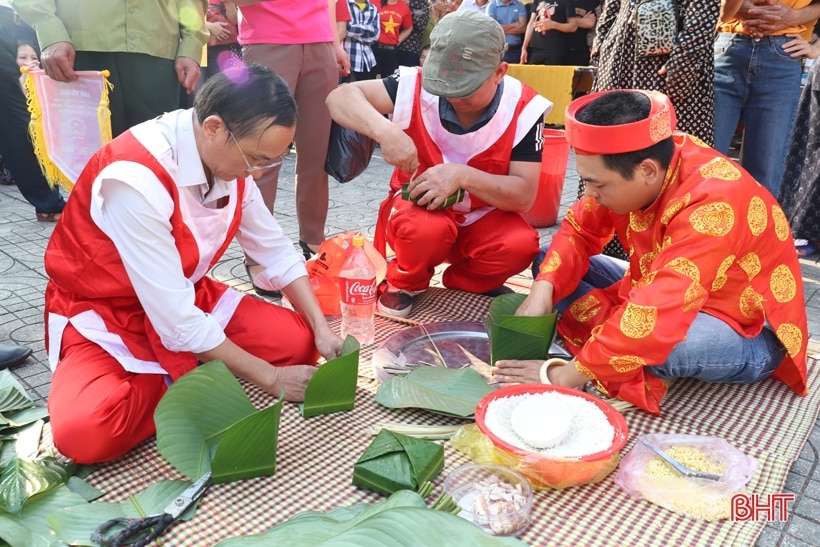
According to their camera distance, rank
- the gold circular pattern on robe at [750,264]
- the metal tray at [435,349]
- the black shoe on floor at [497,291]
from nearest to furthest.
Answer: the gold circular pattern on robe at [750,264] < the metal tray at [435,349] < the black shoe on floor at [497,291]

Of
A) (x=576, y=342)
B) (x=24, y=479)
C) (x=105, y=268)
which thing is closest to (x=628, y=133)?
(x=576, y=342)

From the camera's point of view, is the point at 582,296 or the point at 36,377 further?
the point at 582,296

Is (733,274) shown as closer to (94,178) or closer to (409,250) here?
(409,250)

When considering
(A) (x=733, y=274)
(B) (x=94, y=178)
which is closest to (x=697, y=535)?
(A) (x=733, y=274)

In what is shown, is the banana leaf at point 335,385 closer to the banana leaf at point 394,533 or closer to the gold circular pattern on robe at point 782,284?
the banana leaf at point 394,533

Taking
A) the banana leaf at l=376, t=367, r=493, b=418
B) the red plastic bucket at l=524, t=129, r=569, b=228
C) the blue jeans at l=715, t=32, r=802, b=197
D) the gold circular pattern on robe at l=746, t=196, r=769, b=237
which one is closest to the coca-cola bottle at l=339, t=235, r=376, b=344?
the banana leaf at l=376, t=367, r=493, b=418

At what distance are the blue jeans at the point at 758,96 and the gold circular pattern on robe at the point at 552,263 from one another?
165 cm

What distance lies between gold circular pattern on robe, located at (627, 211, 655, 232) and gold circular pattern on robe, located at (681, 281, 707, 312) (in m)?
0.35

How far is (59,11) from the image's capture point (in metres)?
3.03

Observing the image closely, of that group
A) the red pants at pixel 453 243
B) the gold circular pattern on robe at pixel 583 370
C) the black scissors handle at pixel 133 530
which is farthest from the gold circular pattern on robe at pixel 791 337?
the black scissors handle at pixel 133 530

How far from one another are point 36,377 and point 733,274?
2.47m

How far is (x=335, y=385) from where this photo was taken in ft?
7.05

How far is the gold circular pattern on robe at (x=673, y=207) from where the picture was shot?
6.79 feet

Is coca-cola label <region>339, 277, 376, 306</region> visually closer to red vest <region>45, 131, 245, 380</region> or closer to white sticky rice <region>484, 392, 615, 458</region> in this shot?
red vest <region>45, 131, 245, 380</region>
